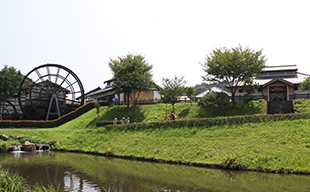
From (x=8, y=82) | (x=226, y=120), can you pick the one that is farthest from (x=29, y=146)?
(x=8, y=82)

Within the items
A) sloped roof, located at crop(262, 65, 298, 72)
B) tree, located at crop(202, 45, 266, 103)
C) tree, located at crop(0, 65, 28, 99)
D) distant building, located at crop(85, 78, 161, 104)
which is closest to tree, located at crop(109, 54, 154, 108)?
distant building, located at crop(85, 78, 161, 104)

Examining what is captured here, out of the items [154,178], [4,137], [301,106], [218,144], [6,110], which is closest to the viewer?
[154,178]

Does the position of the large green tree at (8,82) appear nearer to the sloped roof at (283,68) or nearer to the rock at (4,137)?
the rock at (4,137)

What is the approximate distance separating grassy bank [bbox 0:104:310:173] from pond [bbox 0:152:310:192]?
1.02 meters

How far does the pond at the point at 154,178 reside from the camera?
9938mm

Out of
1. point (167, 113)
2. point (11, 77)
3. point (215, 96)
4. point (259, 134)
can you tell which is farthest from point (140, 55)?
point (11, 77)

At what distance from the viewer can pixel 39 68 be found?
39938 mm

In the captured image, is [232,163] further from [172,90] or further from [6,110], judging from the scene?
[6,110]

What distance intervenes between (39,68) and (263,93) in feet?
110

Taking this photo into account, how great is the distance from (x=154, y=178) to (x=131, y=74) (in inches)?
915

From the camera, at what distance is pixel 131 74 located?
33.8m

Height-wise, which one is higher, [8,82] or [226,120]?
[8,82]

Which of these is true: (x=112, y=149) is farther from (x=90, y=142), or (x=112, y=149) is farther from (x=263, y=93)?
(x=263, y=93)

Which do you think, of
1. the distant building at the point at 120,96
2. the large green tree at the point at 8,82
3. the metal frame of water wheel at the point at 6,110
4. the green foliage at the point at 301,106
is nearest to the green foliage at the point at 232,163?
the green foliage at the point at 301,106
